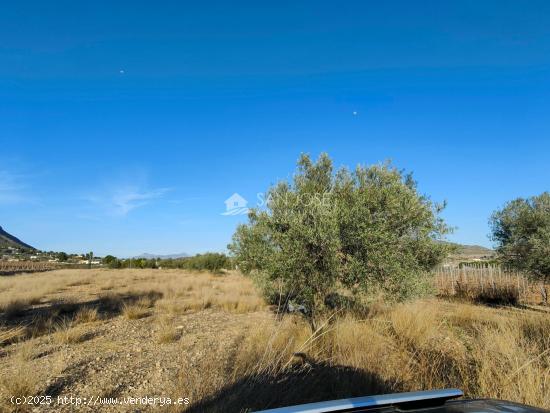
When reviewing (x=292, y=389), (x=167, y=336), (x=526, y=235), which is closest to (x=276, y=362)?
(x=292, y=389)

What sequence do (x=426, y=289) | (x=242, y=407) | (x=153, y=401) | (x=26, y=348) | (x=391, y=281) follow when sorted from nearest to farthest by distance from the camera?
1. (x=242, y=407)
2. (x=153, y=401)
3. (x=26, y=348)
4. (x=391, y=281)
5. (x=426, y=289)

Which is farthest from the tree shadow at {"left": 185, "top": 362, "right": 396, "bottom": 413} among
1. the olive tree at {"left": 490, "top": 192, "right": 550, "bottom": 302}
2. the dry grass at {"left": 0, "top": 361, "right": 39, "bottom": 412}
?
the olive tree at {"left": 490, "top": 192, "right": 550, "bottom": 302}

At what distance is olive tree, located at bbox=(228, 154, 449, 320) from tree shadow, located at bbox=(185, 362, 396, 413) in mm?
2567

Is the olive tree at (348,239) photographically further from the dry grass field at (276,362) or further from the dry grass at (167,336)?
the dry grass at (167,336)

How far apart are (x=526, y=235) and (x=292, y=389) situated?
62.6 feet

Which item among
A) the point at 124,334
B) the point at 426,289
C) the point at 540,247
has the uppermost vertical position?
the point at 540,247

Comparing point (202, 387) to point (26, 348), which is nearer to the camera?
point (202, 387)

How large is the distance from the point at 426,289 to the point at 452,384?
16.0 ft

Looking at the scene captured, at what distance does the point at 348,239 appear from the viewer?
8.39 m

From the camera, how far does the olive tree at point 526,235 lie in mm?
17000

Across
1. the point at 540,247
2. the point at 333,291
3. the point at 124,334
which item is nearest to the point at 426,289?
the point at 333,291

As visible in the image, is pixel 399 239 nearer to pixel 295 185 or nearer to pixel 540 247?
pixel 295 185

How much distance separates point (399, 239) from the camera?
9188mm

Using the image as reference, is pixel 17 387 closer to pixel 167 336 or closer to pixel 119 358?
pixel 119 358
